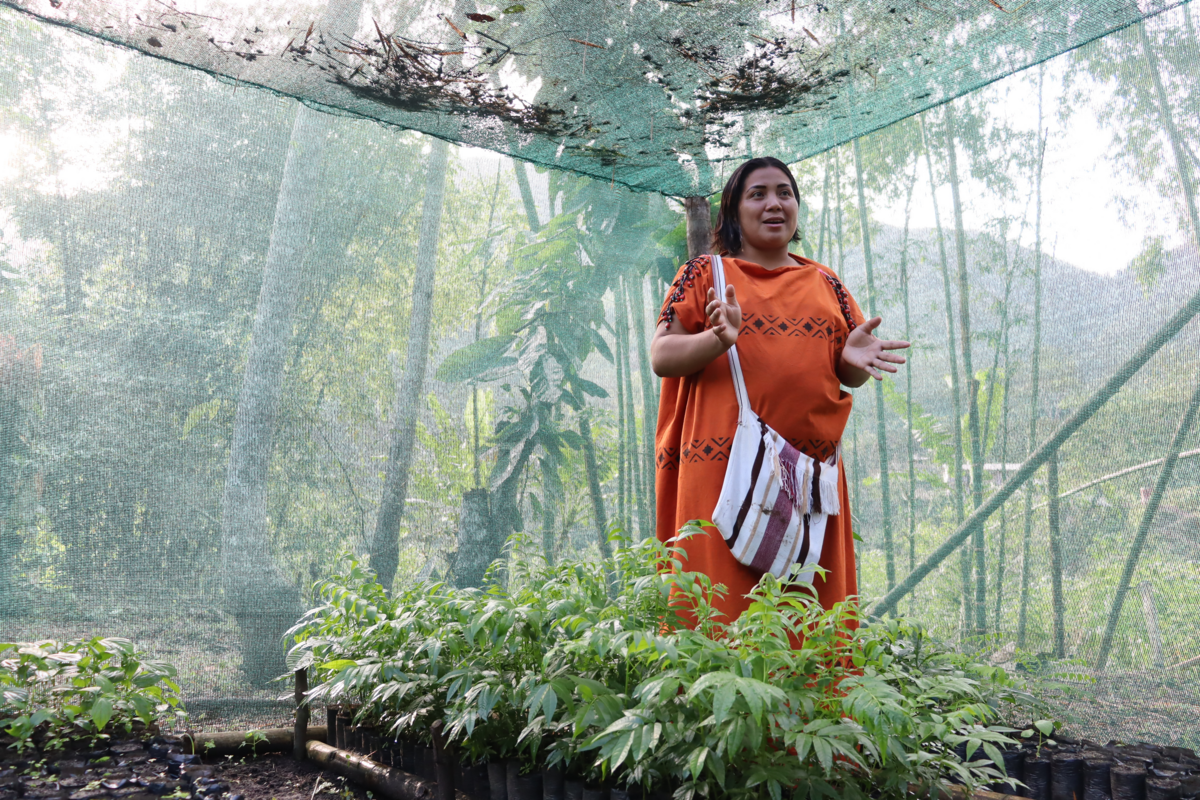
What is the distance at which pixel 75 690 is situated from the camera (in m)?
2.22

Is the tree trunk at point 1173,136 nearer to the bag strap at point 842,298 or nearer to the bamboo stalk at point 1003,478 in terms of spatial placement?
the bamboo stalk at point 1003,478

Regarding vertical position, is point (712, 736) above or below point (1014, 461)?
below

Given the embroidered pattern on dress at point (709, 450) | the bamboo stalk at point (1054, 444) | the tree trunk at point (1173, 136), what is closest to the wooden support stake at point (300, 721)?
the embroidered pattern on dress at point (709, 450)

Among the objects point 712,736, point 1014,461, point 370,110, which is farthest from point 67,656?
point 1014,461

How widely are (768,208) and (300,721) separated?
7.33 feet

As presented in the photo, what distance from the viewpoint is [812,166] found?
4016 millimetres

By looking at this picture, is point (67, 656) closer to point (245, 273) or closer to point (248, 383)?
point (248, 383)

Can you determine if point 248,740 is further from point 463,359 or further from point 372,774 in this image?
point 463,359

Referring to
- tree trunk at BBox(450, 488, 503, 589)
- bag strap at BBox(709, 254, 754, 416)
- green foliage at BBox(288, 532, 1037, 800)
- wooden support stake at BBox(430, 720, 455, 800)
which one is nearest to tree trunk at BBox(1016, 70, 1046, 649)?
green foliage at BBox(288, 532, 1037, 800)

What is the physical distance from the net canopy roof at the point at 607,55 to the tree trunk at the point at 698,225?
1.47 feet

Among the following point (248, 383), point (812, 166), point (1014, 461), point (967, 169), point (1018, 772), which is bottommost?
point (1018, 772)

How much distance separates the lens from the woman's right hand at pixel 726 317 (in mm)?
2084

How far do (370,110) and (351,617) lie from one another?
6.21ft

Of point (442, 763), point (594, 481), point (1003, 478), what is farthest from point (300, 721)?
point (1003, 478)
